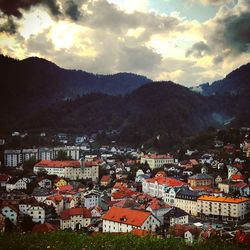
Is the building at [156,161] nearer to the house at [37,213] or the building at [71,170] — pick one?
the building at [71,170]

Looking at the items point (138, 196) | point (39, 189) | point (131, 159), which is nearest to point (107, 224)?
point (138, 196)

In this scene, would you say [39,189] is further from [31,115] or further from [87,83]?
[87,83]

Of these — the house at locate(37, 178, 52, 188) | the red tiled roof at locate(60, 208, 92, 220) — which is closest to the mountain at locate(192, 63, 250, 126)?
the house at locate(37, 178, 52, 188)

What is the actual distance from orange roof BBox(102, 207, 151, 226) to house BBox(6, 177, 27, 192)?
38.7 feet

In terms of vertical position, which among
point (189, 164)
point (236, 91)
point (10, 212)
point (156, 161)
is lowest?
point (10, 212)

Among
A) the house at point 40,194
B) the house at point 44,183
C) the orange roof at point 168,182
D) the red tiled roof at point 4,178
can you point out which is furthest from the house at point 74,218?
the red tiled roof at point 4,178

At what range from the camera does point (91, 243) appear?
5.44 m

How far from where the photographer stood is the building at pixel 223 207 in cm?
2080

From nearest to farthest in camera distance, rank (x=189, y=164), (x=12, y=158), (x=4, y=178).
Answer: (x=4, y=178), (x=189, y=164), (x=12, y=158)

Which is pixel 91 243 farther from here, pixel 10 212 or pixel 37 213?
pixel 37 213

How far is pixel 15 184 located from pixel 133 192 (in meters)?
7.85

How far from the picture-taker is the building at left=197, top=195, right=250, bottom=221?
2080cm

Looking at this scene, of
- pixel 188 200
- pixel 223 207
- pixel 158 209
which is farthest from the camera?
pixel 188 200

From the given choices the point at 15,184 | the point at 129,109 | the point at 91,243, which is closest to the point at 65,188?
the point at 15,184
